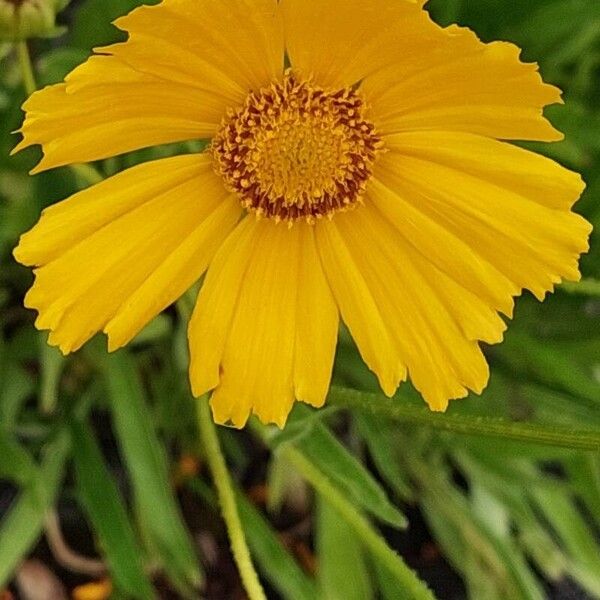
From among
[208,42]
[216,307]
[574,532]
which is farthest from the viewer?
[574,532]

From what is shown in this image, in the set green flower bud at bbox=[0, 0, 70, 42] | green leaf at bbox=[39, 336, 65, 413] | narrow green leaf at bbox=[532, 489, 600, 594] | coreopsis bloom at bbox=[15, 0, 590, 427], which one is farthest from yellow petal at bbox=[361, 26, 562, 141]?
narrow green leaf at bbox=[532, 489, 600, 594]

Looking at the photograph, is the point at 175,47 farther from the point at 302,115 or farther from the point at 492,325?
the point at 492,325

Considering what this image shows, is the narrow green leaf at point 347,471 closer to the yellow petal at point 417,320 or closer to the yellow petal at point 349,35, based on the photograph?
the yellow petal at point 417,320

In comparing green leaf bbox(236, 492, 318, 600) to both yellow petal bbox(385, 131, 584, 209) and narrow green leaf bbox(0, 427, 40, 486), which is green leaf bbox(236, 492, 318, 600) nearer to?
narrow green leaf bbox(0, 427, 40, 486)

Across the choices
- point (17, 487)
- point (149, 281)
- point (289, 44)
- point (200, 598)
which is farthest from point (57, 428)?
point (289, 44)

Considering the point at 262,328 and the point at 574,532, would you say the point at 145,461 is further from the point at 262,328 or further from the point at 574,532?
the point at 574,532

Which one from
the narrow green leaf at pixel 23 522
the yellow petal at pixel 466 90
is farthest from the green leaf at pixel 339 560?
the yellow petal at pixel 466 90

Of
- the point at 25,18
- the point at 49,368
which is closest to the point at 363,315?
the point at 25,18
